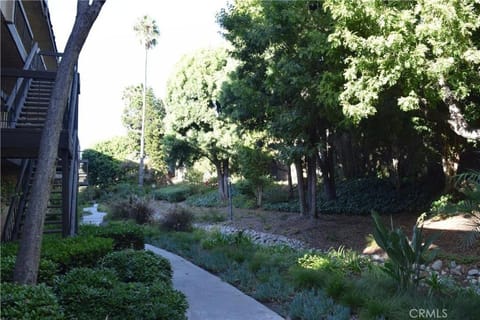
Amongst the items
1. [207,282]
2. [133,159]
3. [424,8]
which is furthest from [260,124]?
[133,159]

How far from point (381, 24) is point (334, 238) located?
6398mm

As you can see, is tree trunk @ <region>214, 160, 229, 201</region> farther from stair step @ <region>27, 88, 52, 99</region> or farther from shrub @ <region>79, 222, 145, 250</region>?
shrub @ <region>79, 222, 145, 250</region>

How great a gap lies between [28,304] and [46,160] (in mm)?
1227

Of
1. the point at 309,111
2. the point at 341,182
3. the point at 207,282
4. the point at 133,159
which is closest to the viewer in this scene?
the point at 207,282

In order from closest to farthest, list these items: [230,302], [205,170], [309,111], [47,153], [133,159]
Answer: [47,153]
[230,302]
[309,111]
[205,170]
[133,159]

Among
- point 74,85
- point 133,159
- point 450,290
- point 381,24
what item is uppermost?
point 133,159

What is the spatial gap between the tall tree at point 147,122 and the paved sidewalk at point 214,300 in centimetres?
2967

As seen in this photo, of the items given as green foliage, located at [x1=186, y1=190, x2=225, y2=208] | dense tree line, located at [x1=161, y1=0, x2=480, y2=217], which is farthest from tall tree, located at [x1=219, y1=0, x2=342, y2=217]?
green foliage, located at [x1=186, y1=190, x2=225, y2=208]

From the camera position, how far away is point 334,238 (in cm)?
1237

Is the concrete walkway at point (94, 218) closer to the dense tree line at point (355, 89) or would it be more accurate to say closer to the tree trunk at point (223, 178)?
the dense tree line at point (355, 89)

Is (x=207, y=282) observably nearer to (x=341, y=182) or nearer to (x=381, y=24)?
(x=381, y=24)
